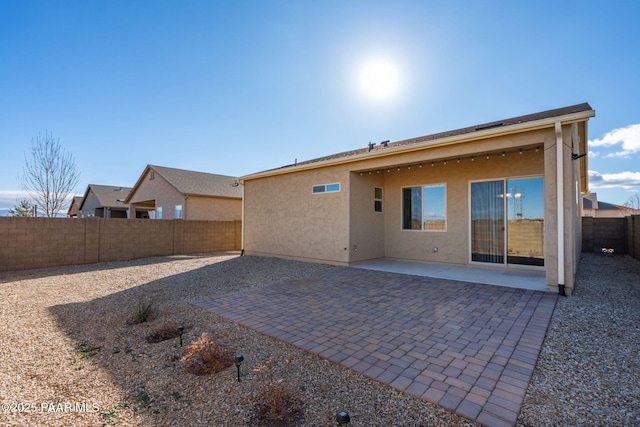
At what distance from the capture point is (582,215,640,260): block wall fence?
11.3 meters

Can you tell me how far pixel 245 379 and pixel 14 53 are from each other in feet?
43.0

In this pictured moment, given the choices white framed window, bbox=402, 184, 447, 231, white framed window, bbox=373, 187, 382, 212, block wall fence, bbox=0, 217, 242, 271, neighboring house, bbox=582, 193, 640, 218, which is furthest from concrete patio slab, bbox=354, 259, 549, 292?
neighboring house, bbox=582, 193, 640, 218

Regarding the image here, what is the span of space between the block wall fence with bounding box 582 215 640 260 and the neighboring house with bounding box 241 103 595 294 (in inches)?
94.8

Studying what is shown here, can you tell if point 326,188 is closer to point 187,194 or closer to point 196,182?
point 187,194

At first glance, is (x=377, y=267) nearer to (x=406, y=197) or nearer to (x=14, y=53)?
(x=406, y=197)

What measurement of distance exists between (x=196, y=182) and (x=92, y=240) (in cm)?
956

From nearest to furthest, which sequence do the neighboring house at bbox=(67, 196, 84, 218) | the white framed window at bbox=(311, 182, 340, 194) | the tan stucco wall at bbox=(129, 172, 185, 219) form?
the white framed window at bbox=(311, 182, 340, 194)
the tan stucco wall at bbox=(129, 172, 185, 219)
the neighboring house at bbox=(67, 196, 84, 218)

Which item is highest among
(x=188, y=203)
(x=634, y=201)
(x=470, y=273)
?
(x=634, y=201)

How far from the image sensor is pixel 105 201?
2477 cm

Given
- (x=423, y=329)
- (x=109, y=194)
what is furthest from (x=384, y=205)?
(x=109, y=194)

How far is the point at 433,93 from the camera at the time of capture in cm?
976

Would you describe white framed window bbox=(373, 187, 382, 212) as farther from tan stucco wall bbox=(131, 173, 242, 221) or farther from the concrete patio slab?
tan stucco wall bbox=(131, 173, 242, 221)

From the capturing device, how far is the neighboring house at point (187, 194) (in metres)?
18.0

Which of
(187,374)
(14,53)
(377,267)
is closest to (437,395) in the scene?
(187,374)
